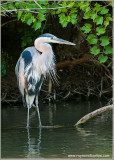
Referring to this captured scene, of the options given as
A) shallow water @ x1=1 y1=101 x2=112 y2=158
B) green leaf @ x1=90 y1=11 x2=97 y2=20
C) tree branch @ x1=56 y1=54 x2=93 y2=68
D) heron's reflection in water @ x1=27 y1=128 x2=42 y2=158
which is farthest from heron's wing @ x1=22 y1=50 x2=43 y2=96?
tree branch @ x1=56 y1=54 x2=93 y2=68

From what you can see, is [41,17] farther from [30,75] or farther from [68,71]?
[68,71]

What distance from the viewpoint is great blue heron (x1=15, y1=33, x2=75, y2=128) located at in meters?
6.97

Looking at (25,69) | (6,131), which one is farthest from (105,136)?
(25,69)

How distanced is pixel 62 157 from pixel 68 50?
5.01m

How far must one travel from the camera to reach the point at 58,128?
6383 millimetres

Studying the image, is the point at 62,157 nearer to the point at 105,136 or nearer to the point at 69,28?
the point at 105,136

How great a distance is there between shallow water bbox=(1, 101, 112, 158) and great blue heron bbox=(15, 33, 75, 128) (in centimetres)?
60

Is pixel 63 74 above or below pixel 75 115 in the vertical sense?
above

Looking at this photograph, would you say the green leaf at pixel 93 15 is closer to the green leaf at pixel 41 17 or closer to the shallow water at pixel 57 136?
the green leaf at pixel 41 17

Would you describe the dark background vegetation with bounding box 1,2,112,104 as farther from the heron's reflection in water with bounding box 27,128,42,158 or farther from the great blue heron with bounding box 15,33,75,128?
the heron's reflection in water with bounding box 27,128,42,158

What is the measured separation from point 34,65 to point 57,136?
1633 mm

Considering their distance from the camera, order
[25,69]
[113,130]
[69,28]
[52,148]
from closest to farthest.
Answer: [52,148]
[113,130]
[25,69]
[69,28]

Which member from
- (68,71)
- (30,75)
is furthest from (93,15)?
(68,71)

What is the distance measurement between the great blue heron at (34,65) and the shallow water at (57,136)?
60cm
